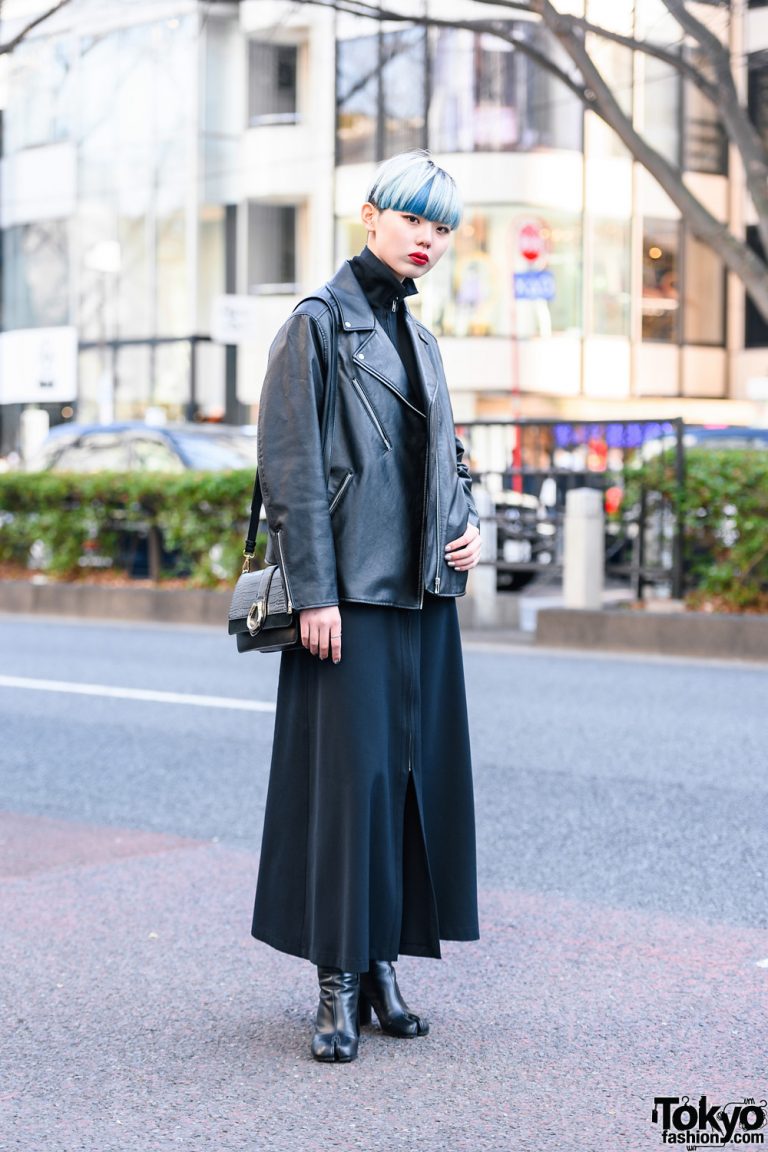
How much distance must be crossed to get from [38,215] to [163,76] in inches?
203

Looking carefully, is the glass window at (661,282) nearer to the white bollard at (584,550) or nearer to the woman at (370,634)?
the white bollard at (584,550)

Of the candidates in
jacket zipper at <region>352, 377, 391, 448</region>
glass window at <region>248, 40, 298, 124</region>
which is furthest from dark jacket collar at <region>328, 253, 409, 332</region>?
glass window at <region>248, 40, 298, 124</region>

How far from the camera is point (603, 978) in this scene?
4.61 m

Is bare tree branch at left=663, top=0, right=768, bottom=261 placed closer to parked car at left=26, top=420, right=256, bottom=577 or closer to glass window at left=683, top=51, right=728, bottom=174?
parked car at left=26, top=420, right=256, bottom=577

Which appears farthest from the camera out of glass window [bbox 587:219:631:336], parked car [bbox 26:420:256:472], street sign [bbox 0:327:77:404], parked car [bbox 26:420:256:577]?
glass window [bbox 587:219:631:336]

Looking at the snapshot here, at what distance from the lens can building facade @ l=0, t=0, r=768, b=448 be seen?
34125mm

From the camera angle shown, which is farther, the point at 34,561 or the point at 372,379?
the point at 34,561

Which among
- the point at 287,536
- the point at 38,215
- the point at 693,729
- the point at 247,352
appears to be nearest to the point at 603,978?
the point at 287,536

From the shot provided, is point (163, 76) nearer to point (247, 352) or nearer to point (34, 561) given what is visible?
point (247, 352)

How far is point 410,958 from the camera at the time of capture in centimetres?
489

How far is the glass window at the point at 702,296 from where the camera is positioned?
36.5 m

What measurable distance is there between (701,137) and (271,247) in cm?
916

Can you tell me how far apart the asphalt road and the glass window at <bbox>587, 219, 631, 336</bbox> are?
2634 cm

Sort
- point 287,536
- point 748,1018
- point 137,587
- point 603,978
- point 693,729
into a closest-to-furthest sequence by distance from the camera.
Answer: point 287,536 < point 748,1018 < point 603,978 < point 693,729 < point 137,587
